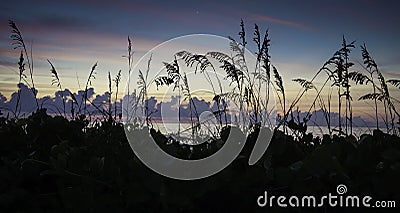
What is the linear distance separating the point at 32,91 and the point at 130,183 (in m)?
4.04

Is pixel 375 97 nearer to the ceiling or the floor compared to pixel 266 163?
nearer to the ceiling

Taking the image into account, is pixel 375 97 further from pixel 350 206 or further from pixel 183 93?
pixel 350 206

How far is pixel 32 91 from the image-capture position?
202 inches

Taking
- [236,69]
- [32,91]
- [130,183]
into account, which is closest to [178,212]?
[130,183]

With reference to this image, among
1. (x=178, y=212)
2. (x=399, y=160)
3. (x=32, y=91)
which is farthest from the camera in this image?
(x=32, y=91)

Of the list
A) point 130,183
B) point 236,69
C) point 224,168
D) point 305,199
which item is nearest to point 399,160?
point 305,199

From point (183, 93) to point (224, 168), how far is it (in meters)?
3.12

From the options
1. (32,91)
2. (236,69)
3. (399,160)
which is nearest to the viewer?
(399,160)

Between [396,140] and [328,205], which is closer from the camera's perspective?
[328,205]

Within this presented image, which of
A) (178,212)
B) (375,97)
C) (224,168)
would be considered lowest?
(178,212)

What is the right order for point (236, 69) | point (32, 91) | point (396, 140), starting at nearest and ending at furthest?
point (396, 140) → point (236, 69) → point (32, 91)

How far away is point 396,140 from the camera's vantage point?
2.00 m

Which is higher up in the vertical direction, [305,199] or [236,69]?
[236,69]

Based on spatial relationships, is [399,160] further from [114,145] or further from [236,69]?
[236,69]
